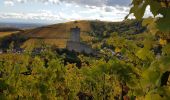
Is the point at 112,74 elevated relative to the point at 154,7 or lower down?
lower down

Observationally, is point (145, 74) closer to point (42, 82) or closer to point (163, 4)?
point (163, 4)

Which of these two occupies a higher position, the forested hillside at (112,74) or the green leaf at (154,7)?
the green leaf at (154,7)

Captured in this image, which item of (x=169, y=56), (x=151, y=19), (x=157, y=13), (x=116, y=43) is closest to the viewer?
(x=169, y=56)

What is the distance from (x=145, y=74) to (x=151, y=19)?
2.12 ft

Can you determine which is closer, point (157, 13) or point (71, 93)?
point (157, 13)

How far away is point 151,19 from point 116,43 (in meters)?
12.4

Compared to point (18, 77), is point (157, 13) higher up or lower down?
higher up

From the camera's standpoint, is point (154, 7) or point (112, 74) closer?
point (154, 7)

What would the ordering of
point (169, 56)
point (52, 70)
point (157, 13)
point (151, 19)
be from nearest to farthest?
point (169, 56), point (157, 13), point (151, 19), point (52, 70)

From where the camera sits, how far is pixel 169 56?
10.2 ft

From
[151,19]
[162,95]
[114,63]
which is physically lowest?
[114,63]

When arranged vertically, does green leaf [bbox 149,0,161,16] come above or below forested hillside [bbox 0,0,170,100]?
above

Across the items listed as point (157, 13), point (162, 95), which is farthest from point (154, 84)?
point (157, 13)

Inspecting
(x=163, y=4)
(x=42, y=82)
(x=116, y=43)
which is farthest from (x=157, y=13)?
(x=42, y=82)
